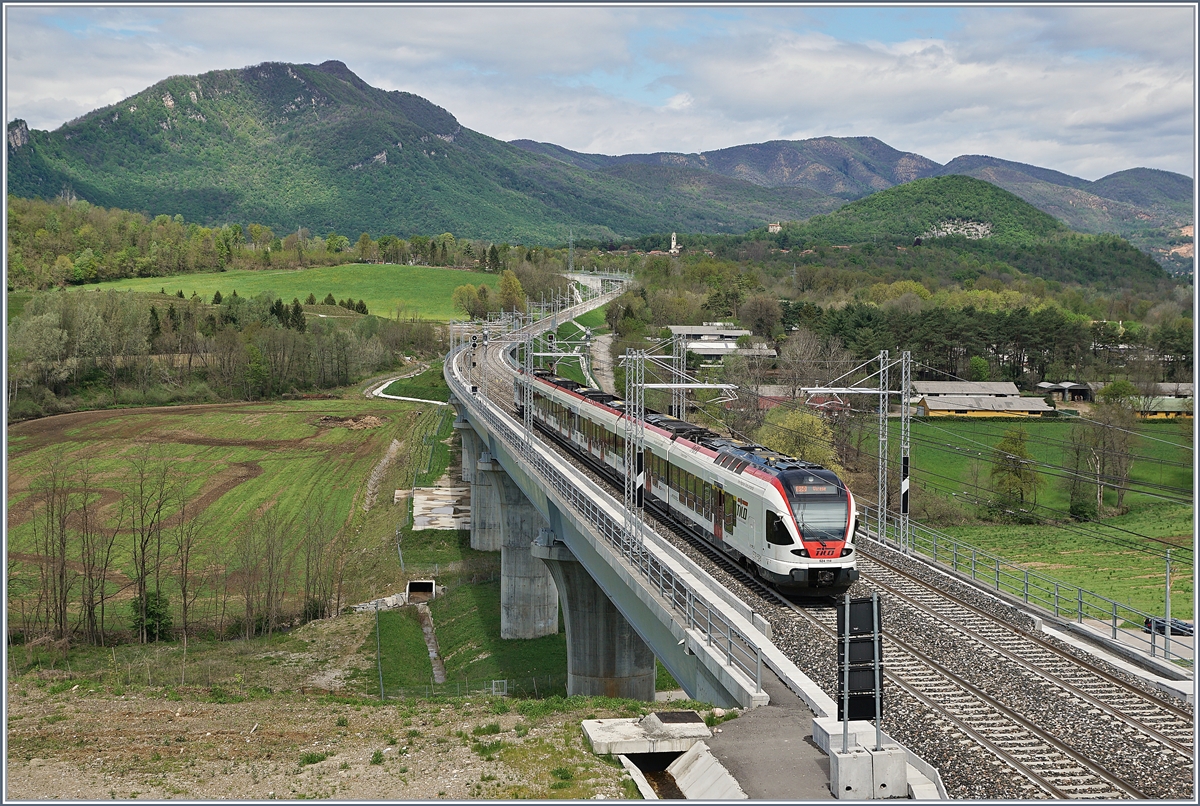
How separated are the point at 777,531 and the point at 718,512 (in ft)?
14.6

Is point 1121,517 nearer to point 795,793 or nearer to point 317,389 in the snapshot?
point 795,793

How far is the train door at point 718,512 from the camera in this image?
29.6 meters

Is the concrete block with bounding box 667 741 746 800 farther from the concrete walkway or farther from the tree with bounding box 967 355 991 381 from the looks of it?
the tree with bounding box 967 355 991 381

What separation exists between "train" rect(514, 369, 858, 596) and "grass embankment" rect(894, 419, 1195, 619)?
1925 cm

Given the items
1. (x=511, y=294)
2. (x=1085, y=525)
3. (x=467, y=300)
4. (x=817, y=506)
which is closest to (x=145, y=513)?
(x=817, y=506)

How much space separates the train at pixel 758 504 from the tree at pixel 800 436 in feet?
99.2

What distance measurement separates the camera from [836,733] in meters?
15.5

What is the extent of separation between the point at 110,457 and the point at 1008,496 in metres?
73.1

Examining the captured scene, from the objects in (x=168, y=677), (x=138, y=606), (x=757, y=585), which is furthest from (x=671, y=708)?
(x=138, y=606)

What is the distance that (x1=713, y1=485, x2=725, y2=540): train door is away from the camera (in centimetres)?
2959

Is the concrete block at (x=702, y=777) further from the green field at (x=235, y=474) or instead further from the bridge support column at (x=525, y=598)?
the green field at (x=235, y=474)

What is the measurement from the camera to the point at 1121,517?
232ft

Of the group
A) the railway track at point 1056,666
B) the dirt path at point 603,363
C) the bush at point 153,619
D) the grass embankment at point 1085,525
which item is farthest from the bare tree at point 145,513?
the dirt path at point 603,363

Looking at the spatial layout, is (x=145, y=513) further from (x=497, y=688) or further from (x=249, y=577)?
(x=497, y=688)
